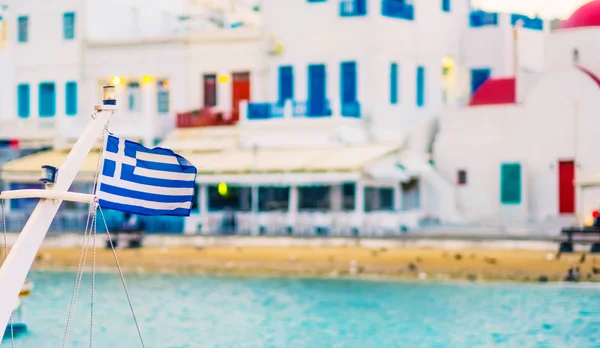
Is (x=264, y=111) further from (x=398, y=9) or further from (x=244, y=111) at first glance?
(x=398, y=9)

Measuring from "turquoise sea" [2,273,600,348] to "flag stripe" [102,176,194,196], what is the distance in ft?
50.0

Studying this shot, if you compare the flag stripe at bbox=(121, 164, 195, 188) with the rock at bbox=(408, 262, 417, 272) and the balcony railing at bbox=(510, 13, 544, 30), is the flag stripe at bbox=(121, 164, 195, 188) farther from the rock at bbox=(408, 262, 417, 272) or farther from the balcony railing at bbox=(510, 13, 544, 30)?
the balcony railing at bbox=(510, 13, 544, 30)

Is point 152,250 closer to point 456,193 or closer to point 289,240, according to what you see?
point 289,240

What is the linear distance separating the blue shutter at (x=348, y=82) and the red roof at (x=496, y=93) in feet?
15.3

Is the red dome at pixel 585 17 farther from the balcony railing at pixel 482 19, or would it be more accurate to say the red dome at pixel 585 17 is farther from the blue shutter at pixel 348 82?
the blue shutter at pixel 348 82

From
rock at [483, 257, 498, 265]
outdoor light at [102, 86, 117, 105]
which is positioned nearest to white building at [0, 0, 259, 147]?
rock at [483, 257, 498, 265]

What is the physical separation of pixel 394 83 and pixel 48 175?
4443 cm

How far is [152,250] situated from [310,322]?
44.3 ft

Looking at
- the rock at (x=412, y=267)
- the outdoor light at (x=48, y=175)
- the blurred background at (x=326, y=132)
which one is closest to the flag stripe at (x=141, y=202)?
the outdoor light at (x=48, y=175)

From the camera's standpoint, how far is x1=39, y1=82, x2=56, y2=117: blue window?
223ft

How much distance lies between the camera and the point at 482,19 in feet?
210

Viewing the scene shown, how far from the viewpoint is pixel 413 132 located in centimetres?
6122

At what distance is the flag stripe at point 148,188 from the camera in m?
18.9

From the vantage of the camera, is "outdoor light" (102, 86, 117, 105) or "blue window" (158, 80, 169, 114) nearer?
"outdoor light" (102, 86, 117, 105)
